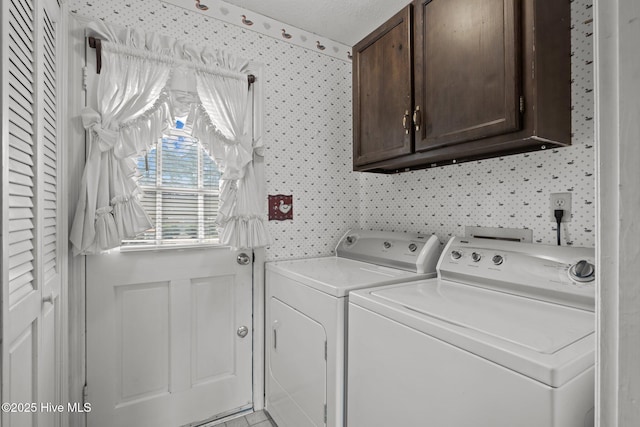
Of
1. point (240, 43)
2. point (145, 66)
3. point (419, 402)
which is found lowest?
point (419, 402)

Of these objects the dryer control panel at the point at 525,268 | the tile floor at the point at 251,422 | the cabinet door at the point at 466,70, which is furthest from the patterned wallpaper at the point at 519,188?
the tile floor at the point at 251,422

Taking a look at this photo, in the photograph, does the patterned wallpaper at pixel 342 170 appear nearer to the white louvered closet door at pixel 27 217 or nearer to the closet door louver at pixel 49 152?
the closet door louver at pixel 49 152

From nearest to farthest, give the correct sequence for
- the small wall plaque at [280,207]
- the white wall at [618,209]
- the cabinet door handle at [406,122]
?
the white wall at [618,209] < the cabinet door handle at [406,122] < the small wall plaque at [280,207]

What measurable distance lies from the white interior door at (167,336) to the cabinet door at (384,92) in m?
1.12

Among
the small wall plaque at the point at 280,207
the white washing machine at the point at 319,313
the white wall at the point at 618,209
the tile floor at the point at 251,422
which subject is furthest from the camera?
the small wall plaque at the point at 280,207

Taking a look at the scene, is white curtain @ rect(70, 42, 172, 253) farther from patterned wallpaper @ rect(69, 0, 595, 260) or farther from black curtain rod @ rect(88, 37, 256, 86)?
patterned wallpaper @ rect(69, 0, 595, 260)

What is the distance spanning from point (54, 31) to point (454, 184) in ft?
6.94

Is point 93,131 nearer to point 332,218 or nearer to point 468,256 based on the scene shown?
point 332,218

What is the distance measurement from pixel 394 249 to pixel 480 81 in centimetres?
98

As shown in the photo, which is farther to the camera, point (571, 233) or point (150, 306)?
point (150, 306)

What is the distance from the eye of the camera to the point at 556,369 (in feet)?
2.23

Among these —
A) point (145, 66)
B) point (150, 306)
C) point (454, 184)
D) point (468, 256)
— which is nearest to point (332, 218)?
point (454, 184)

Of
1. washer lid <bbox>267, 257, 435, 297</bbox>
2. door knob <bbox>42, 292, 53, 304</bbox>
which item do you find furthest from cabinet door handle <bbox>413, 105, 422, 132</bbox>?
door knob <bbox>42, 292, 53, 304</bbox>

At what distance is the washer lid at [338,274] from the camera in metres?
1.39
